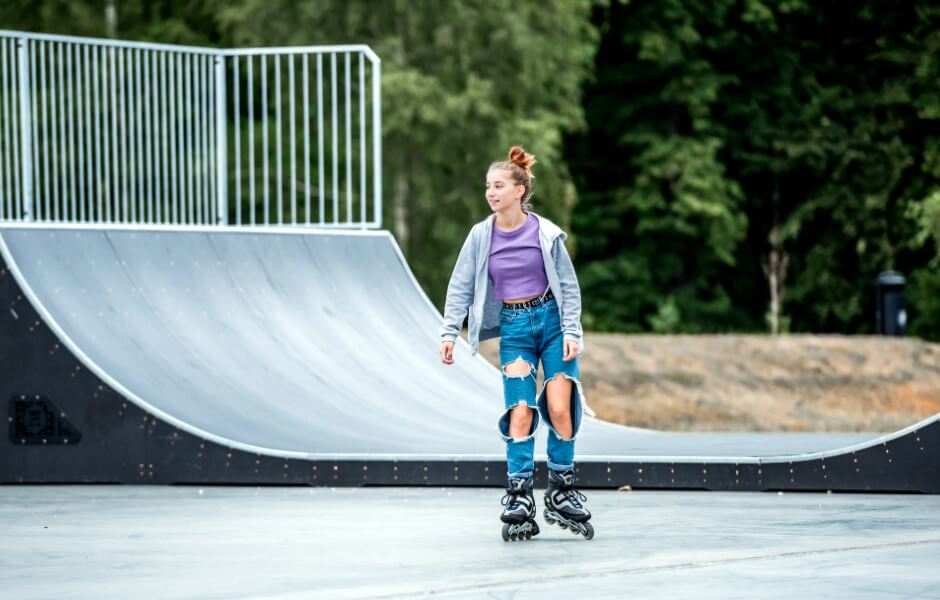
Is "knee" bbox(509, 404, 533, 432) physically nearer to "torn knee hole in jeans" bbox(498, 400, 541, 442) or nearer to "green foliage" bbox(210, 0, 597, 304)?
"torn knee hole in jeans" bbox(498, 400, 541, 442)

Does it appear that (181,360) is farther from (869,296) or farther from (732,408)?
(869,296)

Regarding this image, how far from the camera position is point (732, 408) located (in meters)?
17.3

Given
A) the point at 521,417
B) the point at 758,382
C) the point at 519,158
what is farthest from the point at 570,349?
the point at 758,382

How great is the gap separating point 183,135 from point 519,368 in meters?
8.04

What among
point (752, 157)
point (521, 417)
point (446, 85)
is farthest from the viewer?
point (752, 157)

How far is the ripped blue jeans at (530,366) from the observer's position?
816cm

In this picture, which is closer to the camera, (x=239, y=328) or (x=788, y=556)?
(x=788, y=556)

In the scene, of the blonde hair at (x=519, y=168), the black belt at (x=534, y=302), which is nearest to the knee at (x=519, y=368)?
the black belt at (x=534, y=302)

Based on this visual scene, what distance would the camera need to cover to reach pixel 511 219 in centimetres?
823

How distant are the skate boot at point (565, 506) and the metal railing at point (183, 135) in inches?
246

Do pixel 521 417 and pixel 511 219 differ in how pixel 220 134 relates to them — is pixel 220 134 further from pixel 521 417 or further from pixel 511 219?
pixel 521 417

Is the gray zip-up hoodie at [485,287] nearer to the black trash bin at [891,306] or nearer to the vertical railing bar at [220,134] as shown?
the vertical railing bar at [220,134]

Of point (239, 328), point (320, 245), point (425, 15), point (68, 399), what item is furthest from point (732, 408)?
point (425, 15)

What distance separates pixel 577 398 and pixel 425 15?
2735 cm
